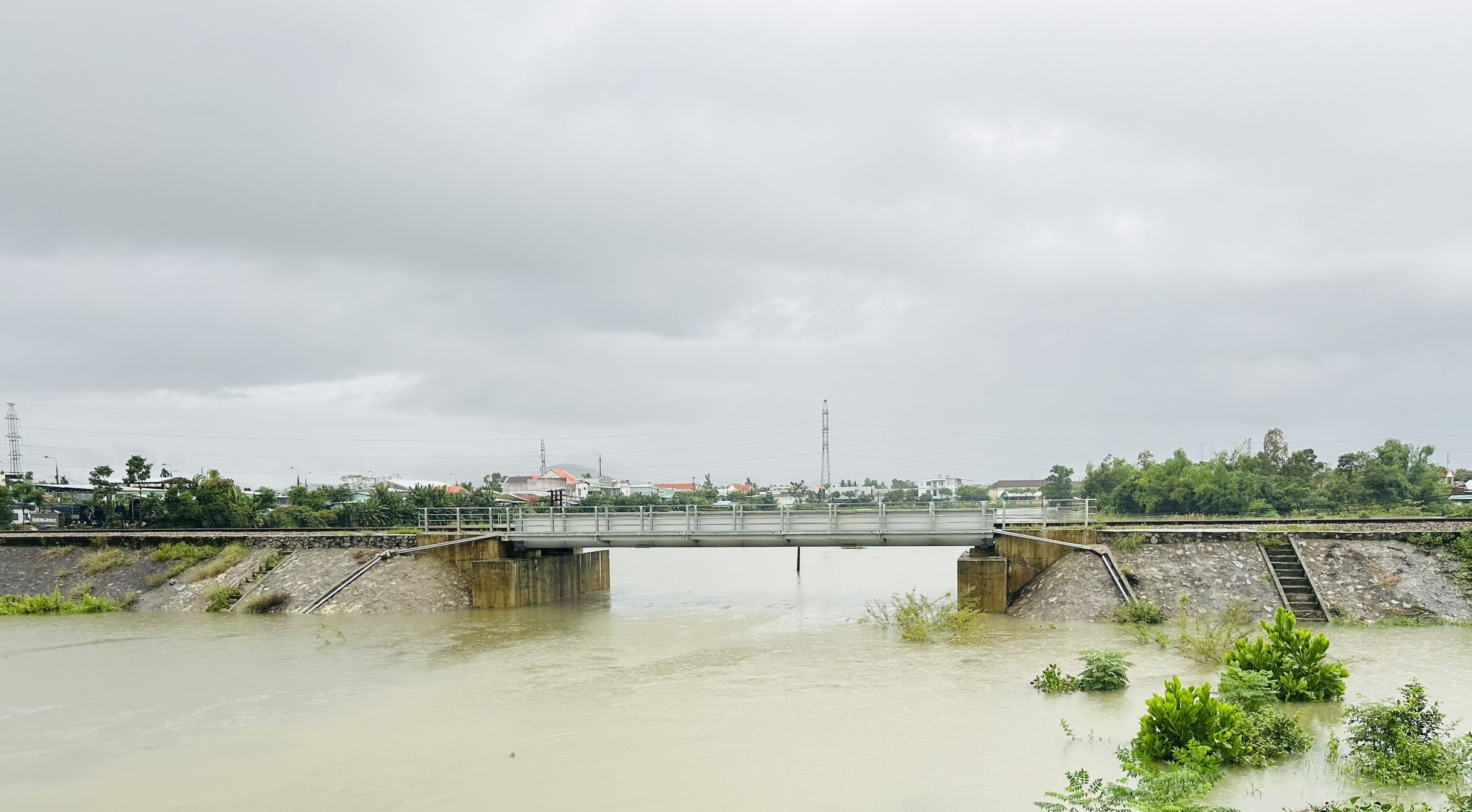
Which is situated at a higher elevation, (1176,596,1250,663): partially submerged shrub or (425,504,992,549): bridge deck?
(425,504,992,549): bridge deck

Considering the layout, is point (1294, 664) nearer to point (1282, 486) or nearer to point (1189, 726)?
point (1189, 726)

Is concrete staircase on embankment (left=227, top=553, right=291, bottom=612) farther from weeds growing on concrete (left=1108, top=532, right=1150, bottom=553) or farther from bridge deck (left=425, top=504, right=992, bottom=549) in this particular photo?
weeds growing on concrete (left=1108, top=532, right=1150, bottom=553)

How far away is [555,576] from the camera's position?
39250 millimetres

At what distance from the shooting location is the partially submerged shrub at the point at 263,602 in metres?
34.3

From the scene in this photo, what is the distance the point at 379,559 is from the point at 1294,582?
29709 millimetres

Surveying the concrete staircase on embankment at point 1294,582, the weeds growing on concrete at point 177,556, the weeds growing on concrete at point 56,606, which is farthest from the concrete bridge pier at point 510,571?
the concrete staircase on embankment at point 1294,582

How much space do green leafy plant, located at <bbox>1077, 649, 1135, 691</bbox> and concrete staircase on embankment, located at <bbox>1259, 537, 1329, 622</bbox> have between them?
32.5ft

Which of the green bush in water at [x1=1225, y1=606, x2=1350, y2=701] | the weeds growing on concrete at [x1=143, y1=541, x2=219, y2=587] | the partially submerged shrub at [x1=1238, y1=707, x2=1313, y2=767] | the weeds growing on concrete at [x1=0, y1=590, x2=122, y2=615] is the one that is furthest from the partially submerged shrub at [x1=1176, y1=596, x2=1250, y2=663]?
the weeds growing on concrete at [x1=0, y1=590, x2=122, y2=615]

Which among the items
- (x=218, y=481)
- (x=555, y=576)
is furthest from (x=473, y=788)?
(x=218, y=481)

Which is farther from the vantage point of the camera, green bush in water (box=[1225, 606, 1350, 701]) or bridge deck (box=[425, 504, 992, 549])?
bridge deck (box=[425, 504, 992, 549])

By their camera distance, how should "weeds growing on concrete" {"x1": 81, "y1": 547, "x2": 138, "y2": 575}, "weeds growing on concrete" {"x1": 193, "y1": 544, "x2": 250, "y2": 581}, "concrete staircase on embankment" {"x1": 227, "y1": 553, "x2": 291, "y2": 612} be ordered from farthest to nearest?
"weeds growing on concrete" {"x1": 81, "y1": 547, "x2": 138, "y2": 575}, "weeds growing on concrete" {"x1": 193, "y1": 544, "x2": 250, "y2": 581}, "concrete staircase on embankment" {"x1": 227, "y1": 553, "x2": 291, "y2": 612}

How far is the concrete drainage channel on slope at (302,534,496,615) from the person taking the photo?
114 feet

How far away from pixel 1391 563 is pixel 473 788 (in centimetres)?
2667

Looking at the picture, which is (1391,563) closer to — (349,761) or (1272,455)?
(349,761)
